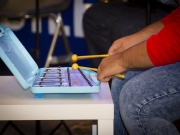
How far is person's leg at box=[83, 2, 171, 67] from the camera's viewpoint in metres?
1.35

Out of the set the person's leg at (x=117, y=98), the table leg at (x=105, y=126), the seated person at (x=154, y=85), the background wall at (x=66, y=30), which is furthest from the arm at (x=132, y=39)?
the background wall at (x=66, y=30)

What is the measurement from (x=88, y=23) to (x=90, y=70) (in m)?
0.72

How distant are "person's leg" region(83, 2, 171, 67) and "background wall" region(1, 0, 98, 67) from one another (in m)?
0.55

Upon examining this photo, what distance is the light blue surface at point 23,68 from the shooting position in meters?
0.76

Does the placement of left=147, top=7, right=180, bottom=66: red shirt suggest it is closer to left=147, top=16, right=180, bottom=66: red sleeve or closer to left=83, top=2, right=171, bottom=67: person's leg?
left=147, top=16, right=180, bottom=66: red sleeve

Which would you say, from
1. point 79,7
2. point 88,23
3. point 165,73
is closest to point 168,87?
point 165,73

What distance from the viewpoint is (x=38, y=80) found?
0.81m

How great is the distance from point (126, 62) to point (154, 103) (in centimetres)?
11

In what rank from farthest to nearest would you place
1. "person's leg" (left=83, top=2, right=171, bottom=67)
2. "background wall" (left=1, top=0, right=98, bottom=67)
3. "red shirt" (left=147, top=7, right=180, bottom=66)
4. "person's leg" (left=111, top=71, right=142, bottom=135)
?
"background wall" (left=1, top=0, right=98, bottom=67)
"person's leg" (left=83, top=2, right=171, bottom=67)
"person's leg" (left=111, top=71, right=142, bottom=135)
"red shirt" (left=147, top=7, right=180, bottom=66)

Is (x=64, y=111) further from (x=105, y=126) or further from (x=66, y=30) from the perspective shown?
(x=66, y=30)

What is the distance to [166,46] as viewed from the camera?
2.27 feet

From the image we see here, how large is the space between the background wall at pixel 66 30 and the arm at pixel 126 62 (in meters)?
1.42

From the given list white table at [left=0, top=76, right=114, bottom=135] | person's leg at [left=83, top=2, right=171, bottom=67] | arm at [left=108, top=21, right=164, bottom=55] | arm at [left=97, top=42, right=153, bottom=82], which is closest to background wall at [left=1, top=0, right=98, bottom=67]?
person's leg at [left=83, top=2, right=171, bottom=67]

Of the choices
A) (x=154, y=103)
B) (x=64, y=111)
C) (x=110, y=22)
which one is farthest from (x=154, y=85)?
(x=110, y=22)
